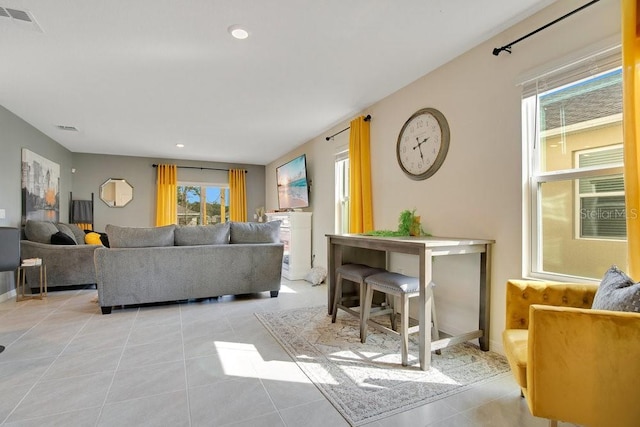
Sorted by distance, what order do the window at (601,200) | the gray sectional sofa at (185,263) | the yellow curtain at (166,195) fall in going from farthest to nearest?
the yellow curtain at (166,195), the gray sectional sofa at (185,263), the window at (601,200)

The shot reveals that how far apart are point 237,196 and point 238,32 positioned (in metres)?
5.66

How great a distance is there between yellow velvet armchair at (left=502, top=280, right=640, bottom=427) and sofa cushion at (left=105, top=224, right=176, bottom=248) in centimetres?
345

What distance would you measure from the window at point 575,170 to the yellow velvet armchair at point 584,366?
925 millimetres

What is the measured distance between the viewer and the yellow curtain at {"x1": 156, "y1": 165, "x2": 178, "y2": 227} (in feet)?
23.1

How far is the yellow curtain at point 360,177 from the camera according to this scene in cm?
377

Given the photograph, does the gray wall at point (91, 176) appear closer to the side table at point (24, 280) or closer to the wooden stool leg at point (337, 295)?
the side table at point (24, 280)

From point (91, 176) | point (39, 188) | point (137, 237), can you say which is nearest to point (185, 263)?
point (137, 237)

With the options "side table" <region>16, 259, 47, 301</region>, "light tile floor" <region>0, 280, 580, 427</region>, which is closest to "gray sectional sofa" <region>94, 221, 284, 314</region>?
"light tile floor" <region>0, 280, 580, 427</region>

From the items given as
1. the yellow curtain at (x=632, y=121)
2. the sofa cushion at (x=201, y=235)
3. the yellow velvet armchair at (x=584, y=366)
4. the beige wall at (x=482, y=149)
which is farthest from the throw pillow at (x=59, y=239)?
the yellow curtain at (x=632, y=121)

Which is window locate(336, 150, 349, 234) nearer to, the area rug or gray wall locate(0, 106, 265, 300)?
the area rug

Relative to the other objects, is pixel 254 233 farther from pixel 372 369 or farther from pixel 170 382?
pixel 372 369

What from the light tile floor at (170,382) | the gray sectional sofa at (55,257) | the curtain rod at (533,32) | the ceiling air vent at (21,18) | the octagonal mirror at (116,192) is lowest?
the light tile floor at (170,382)

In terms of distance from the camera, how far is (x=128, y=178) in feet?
22.6

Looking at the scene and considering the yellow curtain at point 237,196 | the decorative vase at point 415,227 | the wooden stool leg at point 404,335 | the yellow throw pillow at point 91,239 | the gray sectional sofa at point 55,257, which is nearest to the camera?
the wooden stool leg at point 404,335
